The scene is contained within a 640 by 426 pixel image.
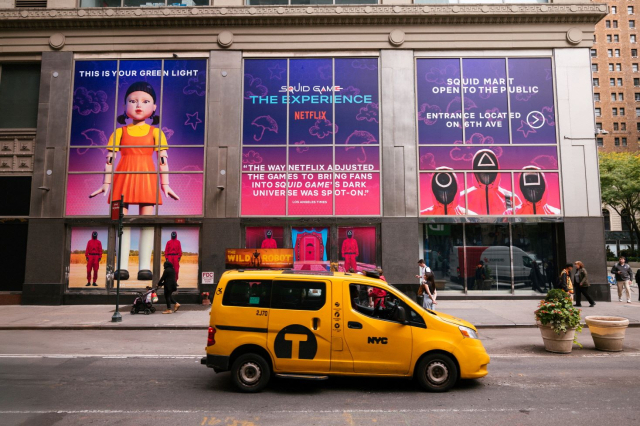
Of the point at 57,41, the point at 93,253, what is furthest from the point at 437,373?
the point at 57,41

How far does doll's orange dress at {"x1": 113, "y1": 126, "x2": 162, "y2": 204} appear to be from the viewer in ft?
58.9

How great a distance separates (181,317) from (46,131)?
10.9 metres

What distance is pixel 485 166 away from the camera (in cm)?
Result: 1806

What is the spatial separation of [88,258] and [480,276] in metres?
16.9

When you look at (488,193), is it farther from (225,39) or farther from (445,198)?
(225,39)

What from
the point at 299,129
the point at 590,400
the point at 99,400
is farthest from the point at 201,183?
the point at 590,400

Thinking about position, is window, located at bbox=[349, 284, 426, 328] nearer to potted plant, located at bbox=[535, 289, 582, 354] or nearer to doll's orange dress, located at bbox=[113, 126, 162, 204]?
potted plant, located at bbox=[535, 289, 582, 354]

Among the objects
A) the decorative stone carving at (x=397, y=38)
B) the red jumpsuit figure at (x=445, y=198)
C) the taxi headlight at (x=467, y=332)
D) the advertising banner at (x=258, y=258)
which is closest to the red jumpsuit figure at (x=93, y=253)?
the advertising banner at (x=258, y=258)

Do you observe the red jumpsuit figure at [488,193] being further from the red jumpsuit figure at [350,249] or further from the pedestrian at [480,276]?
the red jumpsuit figure at [350,249]

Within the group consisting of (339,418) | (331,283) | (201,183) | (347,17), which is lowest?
(339,418)

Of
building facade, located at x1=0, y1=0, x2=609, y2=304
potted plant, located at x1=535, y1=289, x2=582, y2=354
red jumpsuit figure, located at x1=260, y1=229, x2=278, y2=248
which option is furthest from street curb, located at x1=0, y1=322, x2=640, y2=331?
red jumpsuit figure, located at x1=260, y1=229, x2=278, y2=248

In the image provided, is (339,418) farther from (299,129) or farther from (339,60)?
(339,60)

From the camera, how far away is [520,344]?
406 inches

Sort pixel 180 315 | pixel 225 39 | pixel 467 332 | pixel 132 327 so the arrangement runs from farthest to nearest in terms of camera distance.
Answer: pixel 225 39
pixel 180 315
pixel 132 327
pixel 467 332
